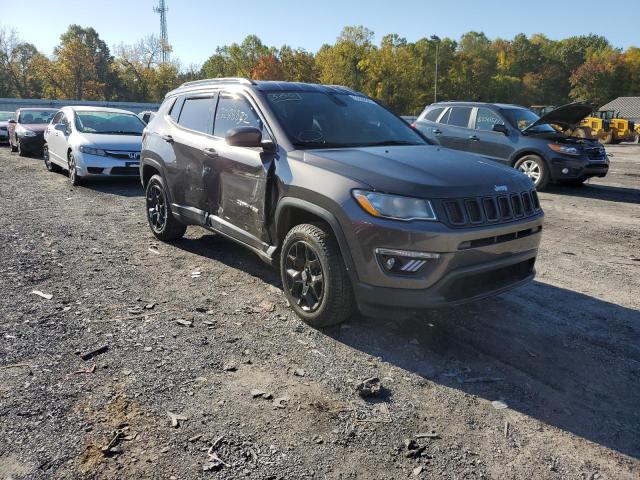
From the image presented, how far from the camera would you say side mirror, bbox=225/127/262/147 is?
405 centimetres

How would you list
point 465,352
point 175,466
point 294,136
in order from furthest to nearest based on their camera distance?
point 294,136
point 465,352
point 175,466

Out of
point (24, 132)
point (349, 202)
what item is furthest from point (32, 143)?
point (349, 202)

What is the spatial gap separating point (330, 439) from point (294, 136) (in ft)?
8.04

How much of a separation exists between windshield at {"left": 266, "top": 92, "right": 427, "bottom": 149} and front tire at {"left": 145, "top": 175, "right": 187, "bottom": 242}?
213 cm

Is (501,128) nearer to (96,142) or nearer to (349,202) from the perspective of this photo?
(96,142)

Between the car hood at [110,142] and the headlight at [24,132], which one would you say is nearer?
the car hood at [110,142]

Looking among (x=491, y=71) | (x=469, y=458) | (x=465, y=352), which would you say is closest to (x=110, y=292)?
(x=465, y=352)

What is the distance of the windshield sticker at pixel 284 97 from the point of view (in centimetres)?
457

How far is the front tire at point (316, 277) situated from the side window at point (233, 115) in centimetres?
113

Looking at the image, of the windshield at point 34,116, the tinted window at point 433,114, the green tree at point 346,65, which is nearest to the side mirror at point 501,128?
the tinted window at point 433,114

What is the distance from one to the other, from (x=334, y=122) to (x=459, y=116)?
8099 mm

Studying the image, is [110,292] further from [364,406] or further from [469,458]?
[469,458]

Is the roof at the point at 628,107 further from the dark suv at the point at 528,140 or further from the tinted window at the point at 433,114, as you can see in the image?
the tinted window at the point at 433,114

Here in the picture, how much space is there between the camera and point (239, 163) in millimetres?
4484
